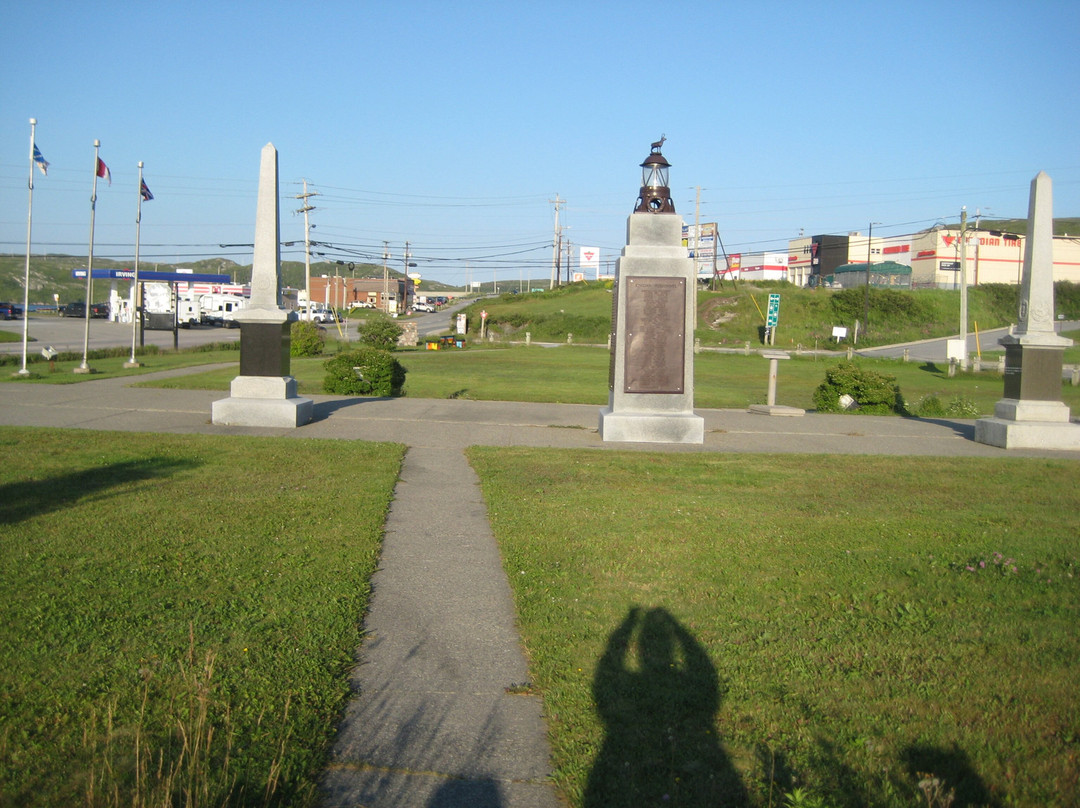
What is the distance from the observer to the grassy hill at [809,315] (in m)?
71.1

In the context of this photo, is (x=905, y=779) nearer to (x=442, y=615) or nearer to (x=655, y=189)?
(x=442, y=615)

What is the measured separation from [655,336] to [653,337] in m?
0.03

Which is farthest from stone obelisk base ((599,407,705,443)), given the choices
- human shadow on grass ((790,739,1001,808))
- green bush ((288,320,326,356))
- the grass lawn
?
green bush ((288,320,326,356))

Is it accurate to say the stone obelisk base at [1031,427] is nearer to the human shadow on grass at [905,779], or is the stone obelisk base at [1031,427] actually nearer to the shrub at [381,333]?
the human shadow on grass at [905,779]

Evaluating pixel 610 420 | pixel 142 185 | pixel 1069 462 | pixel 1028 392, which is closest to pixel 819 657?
pixel 610 420

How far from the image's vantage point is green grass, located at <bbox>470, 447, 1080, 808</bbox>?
3504 millimetres

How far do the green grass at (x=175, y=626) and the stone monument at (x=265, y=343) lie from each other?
154 inches

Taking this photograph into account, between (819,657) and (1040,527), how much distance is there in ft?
14.1

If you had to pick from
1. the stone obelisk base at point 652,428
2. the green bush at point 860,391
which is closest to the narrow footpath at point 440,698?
the stone obelisk base at point 652,428

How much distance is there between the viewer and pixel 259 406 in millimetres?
13312

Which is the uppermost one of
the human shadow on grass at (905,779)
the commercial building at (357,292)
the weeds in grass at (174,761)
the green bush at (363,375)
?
the commercial building at (357,292)

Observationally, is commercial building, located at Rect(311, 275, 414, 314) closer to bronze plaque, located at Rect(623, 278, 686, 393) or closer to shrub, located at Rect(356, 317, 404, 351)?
shrub, located at Rect(356, 317, 404, 351)

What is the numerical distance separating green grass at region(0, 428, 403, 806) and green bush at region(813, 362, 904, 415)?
1307 centimetres

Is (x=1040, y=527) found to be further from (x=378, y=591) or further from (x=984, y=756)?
(x=378, y=591)
